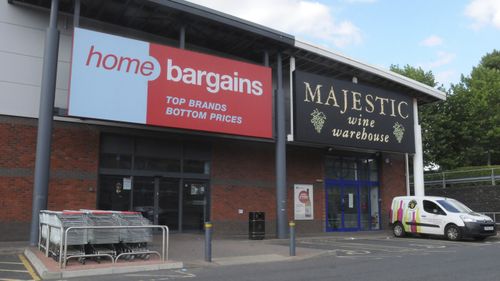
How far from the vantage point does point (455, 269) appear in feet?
34.0

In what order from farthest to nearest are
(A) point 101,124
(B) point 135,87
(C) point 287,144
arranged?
(C) point 287,144 < (A) point 101,124 < (B) point 135,87

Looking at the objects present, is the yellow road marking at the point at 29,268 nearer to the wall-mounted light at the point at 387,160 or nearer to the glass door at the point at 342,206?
the glass door at the point at 342,206

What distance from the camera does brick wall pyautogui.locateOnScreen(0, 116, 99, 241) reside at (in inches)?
615

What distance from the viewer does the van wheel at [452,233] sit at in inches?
736

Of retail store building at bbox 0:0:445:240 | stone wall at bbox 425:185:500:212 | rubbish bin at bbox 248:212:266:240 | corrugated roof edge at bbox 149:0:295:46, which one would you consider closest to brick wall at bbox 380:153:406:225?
retail store building at bbox 0:0:445:240

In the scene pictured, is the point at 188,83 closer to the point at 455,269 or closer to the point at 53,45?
the point at 53,45

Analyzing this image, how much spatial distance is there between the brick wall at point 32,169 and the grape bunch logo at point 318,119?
8.73 meters

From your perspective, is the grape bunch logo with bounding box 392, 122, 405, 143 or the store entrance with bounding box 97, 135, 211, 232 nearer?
the store entrance with bounding box 97, 135, 211, 232

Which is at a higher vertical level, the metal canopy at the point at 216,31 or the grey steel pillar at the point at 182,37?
the metal canopy at the point at 216,31

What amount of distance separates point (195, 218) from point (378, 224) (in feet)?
35.1

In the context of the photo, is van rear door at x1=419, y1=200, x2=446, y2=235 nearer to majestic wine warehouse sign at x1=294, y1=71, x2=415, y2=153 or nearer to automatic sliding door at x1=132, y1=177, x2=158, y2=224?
majestic wine warehouse sign at x1=294, y1=71, x2=415, y2=153

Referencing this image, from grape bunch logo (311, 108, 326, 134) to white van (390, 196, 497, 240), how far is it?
4.94 meters

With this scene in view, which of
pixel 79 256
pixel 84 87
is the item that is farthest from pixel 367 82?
pixel 79 256

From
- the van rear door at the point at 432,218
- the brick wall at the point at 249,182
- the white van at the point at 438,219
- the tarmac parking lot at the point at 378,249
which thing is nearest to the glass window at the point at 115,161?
the brick wall at the point at 249,182
